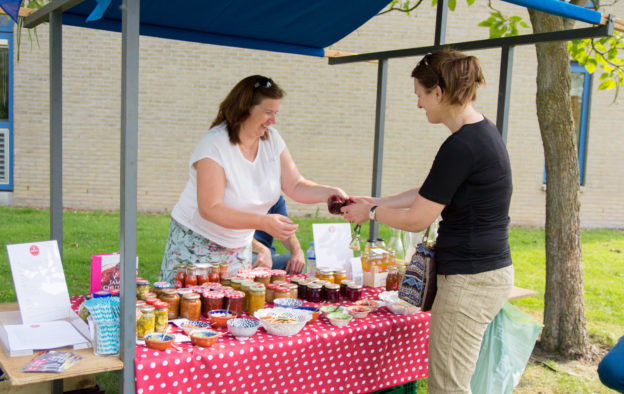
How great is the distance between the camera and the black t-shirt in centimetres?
201

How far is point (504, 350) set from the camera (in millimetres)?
2816

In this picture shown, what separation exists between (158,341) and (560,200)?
10.8ft

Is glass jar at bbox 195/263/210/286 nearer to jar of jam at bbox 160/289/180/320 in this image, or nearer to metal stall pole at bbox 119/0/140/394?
jar of jam at bbox 160/289/180/320

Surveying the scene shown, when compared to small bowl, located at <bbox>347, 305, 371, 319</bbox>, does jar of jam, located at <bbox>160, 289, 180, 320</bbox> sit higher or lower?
higher

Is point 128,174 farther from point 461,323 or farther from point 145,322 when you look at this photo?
point 461,323

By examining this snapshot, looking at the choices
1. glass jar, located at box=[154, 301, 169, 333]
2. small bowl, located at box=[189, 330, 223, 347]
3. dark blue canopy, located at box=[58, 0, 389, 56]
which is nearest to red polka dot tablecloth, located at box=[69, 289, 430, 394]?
small bowl, located at box=[189, 330, 223, 347]

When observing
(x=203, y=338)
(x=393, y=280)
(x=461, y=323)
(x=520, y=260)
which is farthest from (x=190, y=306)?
(x=520, y=260)

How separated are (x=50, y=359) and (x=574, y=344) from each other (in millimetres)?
3785

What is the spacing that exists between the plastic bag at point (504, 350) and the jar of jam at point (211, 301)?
4.44 ft

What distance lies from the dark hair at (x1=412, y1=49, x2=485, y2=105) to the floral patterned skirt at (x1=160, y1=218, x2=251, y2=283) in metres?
1.39

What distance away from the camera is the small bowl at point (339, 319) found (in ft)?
7.77

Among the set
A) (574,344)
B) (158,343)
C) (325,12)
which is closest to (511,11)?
(574,344)

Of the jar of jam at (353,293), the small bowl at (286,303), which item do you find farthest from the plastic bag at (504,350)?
the small bowl at (286,303)

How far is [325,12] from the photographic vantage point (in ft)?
10.4
